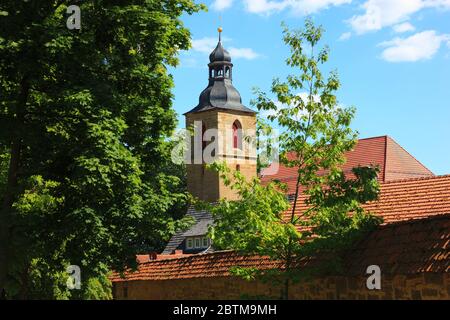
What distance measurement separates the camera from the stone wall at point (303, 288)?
1405cm

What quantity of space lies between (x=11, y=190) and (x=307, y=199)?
6073mm

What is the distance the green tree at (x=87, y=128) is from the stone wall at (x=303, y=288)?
2307 mm

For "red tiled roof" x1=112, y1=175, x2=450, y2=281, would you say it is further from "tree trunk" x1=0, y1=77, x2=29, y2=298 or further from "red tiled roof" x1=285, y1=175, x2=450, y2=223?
"tree trunk" x1=0, y1=77, x2=29, y2=298

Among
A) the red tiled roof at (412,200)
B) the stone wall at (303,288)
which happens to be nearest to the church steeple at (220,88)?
the stone wall at (303,288)

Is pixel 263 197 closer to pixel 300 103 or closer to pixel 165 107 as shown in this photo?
pixel 300 103

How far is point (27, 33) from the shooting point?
16.0 meters

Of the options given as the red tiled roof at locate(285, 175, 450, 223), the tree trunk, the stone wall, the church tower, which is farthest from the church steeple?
the tree trunk

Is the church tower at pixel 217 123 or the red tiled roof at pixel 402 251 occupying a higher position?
the church tower at pixel 217 123

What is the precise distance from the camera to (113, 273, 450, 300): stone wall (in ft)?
46.1

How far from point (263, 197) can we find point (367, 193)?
1.95 meters

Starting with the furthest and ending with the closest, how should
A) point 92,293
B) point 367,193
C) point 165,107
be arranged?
point 92,293, point 165,107, point 367,193

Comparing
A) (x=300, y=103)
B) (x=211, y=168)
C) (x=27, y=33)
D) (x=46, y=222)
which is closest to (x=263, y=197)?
(x=211, y=168)

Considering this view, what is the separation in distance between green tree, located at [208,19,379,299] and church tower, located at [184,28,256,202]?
55338mm

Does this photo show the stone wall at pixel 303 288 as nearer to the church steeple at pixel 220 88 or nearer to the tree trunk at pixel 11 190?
the tree trunk at pixel 11 190
